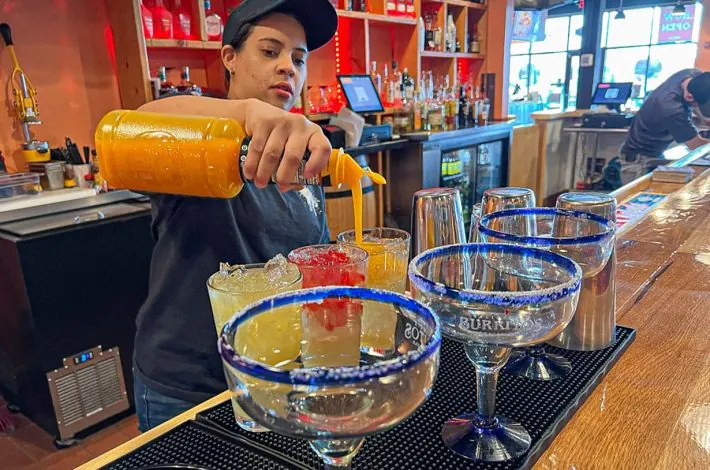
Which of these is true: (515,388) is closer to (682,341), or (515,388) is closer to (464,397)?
(464,397)

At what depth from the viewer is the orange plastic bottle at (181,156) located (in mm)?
828

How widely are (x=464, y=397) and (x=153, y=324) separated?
689 mm

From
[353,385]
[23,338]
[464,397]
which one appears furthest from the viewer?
[23,338]

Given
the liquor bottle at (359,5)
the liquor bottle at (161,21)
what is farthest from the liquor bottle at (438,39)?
the liquor bottle at (161,21)

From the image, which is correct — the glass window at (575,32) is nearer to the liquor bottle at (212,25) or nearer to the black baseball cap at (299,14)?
the liquor bottle at (212,25)

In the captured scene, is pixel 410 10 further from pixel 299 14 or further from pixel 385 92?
pixel 299 14

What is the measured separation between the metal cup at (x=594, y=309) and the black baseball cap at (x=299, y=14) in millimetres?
798

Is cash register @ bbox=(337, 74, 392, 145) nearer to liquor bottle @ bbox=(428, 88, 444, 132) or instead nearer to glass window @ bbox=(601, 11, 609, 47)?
liquor bottle @ bbox=(428, 88, 444, 132)

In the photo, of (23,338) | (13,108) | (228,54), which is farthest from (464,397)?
(13,108)

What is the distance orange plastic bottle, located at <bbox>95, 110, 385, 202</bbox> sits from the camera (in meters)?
0.83

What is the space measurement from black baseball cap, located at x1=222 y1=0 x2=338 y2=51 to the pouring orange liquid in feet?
1.66

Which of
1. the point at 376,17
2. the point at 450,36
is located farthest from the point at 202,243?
the point at 450,36

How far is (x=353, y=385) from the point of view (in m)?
0.39

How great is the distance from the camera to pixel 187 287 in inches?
43.9
